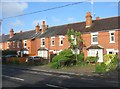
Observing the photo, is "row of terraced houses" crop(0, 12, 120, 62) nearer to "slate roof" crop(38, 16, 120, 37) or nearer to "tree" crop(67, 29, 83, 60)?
"slate roof" crop(38, 16, 120, 37)

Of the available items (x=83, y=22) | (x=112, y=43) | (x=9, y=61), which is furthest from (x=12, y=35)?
(x=112, y=43)

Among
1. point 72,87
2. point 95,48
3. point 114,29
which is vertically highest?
point 114,29

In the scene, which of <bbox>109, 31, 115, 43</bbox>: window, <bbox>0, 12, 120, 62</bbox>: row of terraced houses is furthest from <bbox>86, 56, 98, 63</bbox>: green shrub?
<bbox>109, 31, 115, 43</bbox>: window

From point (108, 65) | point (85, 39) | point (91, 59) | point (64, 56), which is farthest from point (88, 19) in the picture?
point (108, 65)

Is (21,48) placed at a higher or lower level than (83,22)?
lower

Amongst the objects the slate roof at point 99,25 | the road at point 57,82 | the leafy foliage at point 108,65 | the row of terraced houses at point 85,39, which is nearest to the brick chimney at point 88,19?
the row of terraced houses at point 85,39

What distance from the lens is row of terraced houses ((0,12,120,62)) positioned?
128ft

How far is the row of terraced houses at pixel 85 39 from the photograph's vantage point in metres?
38.9

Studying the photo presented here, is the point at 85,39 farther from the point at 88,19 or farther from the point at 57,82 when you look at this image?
the point at 57,82

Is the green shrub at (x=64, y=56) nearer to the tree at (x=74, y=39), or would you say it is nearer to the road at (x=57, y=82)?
the tree at (x=74, y=39)

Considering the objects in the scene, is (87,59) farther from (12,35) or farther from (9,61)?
(12,35)

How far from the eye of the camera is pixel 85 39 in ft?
141

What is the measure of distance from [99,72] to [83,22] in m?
21.6

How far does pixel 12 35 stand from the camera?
238 ft
